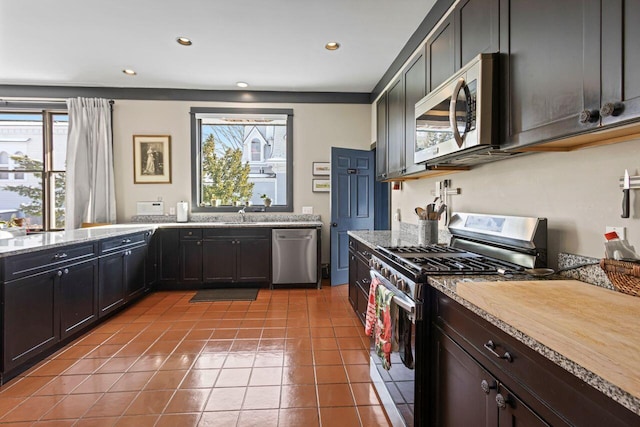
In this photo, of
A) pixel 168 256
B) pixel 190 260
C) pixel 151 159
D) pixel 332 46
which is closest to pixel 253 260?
pixel 190 260

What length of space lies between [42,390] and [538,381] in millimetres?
2725

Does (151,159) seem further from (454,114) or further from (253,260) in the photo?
(454,114)

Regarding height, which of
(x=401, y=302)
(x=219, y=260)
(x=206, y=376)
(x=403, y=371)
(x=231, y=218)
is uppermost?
(x=231, y=218)

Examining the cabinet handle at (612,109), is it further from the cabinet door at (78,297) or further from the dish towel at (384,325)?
the cabinet door at (78,297)

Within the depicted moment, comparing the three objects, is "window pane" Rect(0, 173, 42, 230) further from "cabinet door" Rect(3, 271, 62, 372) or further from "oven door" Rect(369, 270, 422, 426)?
"oven door" Rect(369, 270, 422, 426)

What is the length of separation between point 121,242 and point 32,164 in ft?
8.46

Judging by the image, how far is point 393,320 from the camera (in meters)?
1.73

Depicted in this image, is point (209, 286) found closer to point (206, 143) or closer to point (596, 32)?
point (206, 143)

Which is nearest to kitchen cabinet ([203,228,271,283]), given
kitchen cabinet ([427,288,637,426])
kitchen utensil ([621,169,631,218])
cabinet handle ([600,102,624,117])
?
kitchen cabinet ([427,288,637,426])

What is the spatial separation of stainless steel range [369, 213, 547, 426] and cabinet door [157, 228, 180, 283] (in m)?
3.24

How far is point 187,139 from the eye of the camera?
16.1 feet

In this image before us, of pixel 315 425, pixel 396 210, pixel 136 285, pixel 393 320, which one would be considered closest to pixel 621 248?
pixel 393 320

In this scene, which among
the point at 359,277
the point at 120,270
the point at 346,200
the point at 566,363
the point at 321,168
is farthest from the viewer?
the point at 321,168

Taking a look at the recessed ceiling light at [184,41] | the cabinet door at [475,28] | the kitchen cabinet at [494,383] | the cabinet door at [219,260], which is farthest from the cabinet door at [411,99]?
the cabinet door at [219,260]
